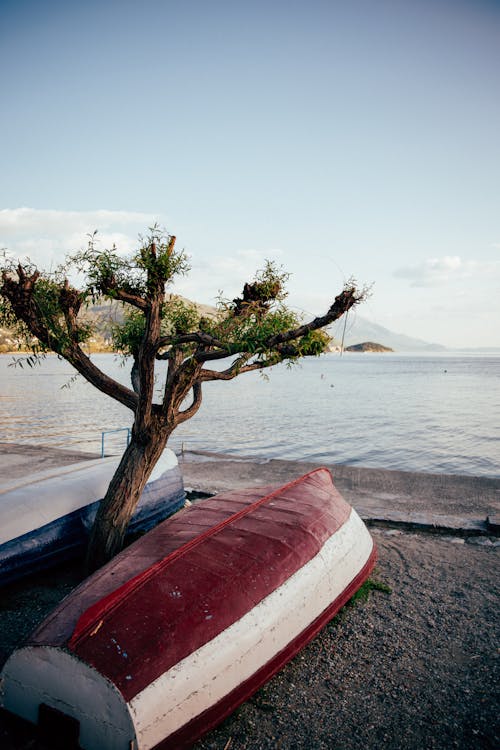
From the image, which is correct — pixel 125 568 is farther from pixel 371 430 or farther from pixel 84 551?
pixel 371 430

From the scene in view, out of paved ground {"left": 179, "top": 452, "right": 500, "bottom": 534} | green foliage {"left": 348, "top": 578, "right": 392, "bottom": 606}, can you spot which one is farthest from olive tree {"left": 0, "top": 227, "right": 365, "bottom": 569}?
paved ground {"left": 179, "top": 452, "right": 500, "bottom": 534}

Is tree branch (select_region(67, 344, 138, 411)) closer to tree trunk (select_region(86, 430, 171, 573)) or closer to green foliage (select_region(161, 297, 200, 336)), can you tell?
tree trunk (select_region(86, 430, 171, 573))

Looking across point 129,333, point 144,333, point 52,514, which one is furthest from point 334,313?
point 52,514

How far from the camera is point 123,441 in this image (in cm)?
2545

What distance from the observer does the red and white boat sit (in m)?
3.96

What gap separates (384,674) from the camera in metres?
5.36

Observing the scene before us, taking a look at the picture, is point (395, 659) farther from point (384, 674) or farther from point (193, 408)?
point (193, 408)

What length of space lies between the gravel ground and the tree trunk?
758 mm

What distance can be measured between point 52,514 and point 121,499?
1367mm

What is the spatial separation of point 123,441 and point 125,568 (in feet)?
68.3

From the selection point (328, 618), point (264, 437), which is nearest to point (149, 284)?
point (328, 618)

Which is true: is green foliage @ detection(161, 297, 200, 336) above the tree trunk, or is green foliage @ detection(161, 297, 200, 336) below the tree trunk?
above

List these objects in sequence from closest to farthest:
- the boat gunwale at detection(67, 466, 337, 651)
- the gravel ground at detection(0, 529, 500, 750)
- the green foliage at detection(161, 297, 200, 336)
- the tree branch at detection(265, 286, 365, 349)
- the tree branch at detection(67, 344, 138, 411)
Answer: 1. the boat gunwale at detection(67, 466, 337, 651)
2. the gravel ground at detection(0, 529, 500, 750)
3. the tree branch at detection(265, 286, 365, 349)
4. the tree branch at detection(67, 344, 138, 411)
5. the green foliage at detection(161, 297, 200, 336)

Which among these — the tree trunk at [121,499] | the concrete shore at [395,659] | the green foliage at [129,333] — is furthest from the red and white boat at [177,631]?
the green foliage at [129,333]
